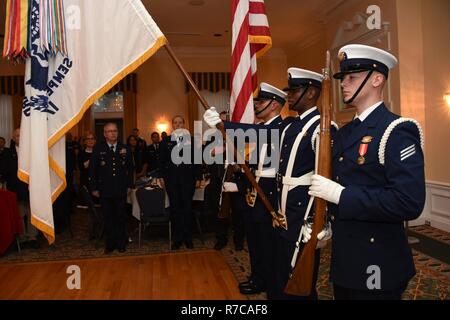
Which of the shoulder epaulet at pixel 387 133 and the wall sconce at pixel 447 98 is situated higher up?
the wall sconce at pixel 447 98

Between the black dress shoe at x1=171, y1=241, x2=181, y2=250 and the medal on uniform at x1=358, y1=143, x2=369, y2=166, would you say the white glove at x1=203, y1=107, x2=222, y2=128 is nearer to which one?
the medal on uniform at x1=358, y1=143, x2=369, y2=166

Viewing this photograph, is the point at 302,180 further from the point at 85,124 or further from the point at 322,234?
the point at 85,124

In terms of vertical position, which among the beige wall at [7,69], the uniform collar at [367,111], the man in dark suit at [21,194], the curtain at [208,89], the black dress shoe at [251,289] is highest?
the beige wall at [7,69]

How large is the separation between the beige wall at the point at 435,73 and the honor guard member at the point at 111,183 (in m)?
4.00

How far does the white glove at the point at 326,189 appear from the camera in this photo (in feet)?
4.88

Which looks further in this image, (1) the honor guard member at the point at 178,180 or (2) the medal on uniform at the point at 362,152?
(1) the honor guard member at the point at 178,180

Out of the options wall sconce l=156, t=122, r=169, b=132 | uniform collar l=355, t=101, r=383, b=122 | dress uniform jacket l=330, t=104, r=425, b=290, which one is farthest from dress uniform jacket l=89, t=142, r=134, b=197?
wall sconce l=156, t=122, r=169, b=132

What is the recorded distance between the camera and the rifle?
5.18 ft

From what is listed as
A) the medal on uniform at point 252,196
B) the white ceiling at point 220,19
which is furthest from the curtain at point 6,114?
the medal on uniform at point 252,196

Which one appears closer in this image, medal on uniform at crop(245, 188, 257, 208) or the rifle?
the rifle

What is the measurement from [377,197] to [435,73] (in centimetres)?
457

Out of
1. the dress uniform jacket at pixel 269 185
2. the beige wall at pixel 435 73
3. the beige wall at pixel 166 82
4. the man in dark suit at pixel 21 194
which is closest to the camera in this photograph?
the dress uniform jacket at pixel 269 185

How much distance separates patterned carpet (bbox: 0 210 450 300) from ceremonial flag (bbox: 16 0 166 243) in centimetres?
187

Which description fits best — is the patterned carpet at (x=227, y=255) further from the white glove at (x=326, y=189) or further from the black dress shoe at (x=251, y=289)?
the white glove at (x=326, y=189)
